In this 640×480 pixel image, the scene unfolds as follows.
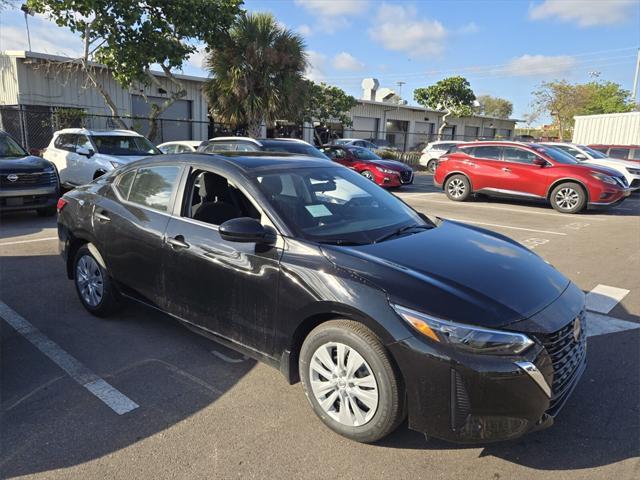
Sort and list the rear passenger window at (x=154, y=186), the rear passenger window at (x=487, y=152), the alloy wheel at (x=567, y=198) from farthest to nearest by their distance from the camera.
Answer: the rear passenger window at (x=487, y=152), the alloy wheel at (x=567, y=198), the rear passenger window at (x=154, y=186)

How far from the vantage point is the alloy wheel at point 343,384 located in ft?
8.68

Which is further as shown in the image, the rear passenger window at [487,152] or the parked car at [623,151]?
the parked car at [623,151]

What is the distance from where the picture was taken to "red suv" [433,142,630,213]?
38.3 ft

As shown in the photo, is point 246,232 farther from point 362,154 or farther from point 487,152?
point 362,154

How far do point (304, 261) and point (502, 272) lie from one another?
4.04 ft

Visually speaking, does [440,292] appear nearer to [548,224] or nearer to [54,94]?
[548,224]

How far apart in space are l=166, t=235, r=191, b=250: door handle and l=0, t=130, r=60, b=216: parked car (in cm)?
701

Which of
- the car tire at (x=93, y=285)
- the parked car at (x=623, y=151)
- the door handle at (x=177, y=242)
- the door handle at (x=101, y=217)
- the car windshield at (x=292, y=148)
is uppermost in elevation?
the parked car at (x=623, y=151)

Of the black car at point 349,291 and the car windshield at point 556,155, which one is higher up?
the car windshield at point 556,155

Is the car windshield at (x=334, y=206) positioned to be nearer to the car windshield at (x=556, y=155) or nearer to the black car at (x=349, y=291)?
the black car at (x=349, y=291)

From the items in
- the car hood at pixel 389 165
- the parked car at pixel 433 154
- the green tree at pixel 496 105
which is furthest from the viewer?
the green tree at pixel 496 105

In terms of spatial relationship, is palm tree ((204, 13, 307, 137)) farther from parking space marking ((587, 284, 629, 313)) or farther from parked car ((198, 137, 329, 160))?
parking space marking ((587, 284, 629, 313))

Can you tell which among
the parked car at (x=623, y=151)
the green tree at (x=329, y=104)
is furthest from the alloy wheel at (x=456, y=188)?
the green tree at (x=329, y=104)

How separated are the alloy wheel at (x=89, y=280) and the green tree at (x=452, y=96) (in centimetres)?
3127
